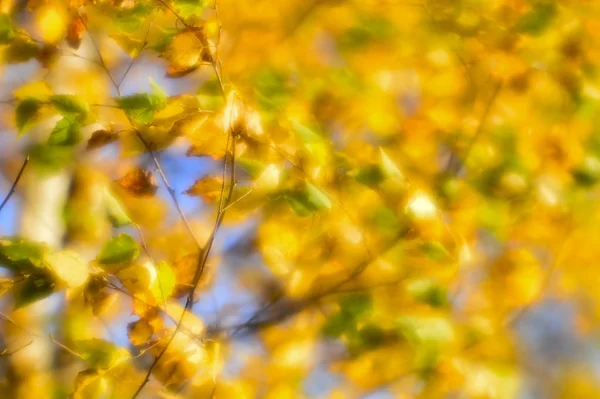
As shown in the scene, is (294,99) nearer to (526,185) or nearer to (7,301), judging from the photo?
(526,185)

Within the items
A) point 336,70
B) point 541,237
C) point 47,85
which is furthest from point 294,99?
point 541,237

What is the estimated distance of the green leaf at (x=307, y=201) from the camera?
1.01 meters

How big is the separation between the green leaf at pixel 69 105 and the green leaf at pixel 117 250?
0.27 metres

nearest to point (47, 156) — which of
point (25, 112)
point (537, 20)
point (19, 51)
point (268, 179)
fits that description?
point (25, 112)

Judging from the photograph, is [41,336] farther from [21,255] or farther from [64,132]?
[64,132]

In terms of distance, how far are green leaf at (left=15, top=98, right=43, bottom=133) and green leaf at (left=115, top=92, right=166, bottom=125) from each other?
17 cm

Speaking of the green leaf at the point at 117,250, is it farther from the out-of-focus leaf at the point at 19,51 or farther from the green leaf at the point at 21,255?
the out-of-focus leaf at the point at 19,51

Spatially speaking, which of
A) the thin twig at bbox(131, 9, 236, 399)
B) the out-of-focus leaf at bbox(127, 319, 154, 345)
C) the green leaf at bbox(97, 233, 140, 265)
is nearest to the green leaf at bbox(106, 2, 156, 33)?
the thin twig at bbox(131, 9, 236, 399)

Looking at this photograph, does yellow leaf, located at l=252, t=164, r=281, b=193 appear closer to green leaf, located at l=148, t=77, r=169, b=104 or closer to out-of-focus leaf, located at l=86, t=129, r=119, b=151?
green leaf, located at l=148, t=77, r=169, b=104

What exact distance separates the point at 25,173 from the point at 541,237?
3.56 feet

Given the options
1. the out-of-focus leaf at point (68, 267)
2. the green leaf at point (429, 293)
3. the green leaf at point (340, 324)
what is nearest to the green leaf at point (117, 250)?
the out-of-focus leaf at point (68, 267)

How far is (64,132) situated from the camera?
1.02 m

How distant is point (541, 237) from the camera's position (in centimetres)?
119

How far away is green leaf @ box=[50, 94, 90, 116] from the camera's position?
1006mm
